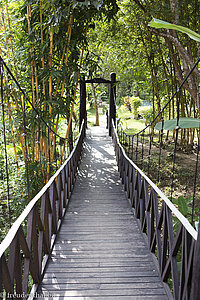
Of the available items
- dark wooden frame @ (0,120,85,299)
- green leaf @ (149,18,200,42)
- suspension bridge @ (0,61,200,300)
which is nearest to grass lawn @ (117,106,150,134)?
suspension bridge @ (0,61,200,300)

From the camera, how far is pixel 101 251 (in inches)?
94.5

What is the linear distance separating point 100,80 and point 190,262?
20.6 feet

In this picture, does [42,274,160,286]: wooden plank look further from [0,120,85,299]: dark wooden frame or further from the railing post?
the railing post

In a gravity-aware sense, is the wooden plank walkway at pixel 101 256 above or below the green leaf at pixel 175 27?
below

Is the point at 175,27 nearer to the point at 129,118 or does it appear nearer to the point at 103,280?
the point at 103,280

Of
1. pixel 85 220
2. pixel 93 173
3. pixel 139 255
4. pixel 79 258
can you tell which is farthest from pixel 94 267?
pixel 93 173

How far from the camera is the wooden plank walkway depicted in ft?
6.13

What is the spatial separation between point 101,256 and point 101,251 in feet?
0.29

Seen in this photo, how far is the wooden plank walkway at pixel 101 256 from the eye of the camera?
73.5 inches

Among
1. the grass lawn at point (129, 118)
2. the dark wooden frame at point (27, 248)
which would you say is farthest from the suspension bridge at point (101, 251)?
the grass lawn at point (129, 118)

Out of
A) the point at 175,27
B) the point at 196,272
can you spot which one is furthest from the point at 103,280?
the point at 175,27

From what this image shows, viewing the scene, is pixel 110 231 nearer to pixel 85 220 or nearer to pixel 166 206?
pixel 85 220

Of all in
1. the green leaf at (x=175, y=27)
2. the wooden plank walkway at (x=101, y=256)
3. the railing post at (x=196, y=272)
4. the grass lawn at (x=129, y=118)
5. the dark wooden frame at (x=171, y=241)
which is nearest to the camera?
the green leaf at (x=175, y=27)

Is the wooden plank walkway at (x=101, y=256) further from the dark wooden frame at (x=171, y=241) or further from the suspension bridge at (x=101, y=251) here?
the dark wooden frame at (x=171, y=241)
